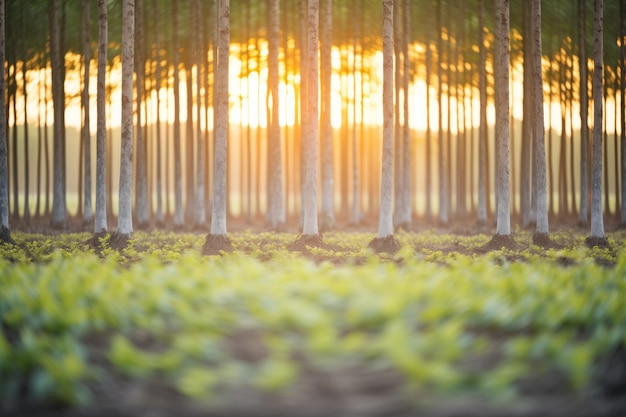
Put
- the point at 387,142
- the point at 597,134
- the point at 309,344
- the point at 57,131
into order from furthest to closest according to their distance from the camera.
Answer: the point at 57,131, the point at 597,134, the point at 387,142, the point at 309,344

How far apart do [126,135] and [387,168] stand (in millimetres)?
6430

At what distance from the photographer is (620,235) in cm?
2041

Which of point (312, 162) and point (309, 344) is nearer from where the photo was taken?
point (309, 344)

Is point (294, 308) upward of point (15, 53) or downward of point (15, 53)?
downward

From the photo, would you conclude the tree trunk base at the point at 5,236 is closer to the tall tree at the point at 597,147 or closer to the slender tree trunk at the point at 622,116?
the tall tree at the point at 597,147

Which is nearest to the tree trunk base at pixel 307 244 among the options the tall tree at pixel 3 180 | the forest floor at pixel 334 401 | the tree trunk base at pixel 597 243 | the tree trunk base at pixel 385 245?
the tree trunk base at pixel 385 245

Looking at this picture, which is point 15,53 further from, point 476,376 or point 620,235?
point 476,376

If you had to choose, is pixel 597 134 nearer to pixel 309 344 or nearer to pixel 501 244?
pixel 501 244

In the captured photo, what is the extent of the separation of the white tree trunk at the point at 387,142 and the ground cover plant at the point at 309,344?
19.7ft

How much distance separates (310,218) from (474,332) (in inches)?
346

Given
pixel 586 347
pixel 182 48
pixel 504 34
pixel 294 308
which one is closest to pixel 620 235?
pixel 504 34

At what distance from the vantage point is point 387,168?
46.9ft

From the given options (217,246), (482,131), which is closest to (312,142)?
(217,246)

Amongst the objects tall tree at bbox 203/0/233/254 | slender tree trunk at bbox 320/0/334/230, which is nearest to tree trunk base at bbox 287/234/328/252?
tall tree at bbox 203/0/233/254
